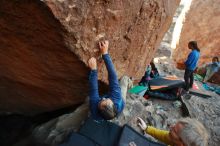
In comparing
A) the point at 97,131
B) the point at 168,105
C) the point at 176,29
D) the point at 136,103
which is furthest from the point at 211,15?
the point at 97,131

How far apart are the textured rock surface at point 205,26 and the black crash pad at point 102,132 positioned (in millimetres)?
13131

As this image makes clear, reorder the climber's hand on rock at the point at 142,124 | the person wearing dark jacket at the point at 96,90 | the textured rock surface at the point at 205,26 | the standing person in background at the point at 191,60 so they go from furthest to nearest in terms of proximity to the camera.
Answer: the textured rock surface at the point at 205,26
the standing person in background at the point at 191,60
the climber's hand on rock at the point at 142,124
the person wearing dark jacket at the point at 96,90

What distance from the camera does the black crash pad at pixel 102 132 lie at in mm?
3351

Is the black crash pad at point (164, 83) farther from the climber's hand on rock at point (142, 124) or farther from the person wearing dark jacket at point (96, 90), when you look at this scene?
the person wearing dark jacket at point (96, 90)

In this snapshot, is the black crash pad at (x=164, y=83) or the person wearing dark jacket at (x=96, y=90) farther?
the black crash pad at (x=164, y=83)

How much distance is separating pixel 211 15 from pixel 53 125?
541 inches

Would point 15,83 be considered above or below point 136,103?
above

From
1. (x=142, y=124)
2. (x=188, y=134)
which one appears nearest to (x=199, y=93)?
(x=142, y=124)

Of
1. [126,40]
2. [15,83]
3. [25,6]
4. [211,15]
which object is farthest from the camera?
[211,15]

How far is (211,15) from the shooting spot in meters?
16.3

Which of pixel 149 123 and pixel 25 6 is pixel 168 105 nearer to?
pixel 149 123

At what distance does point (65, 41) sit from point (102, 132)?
1031 millimetres

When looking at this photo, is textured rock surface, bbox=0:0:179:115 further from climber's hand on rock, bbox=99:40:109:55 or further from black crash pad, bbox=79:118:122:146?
black crash pad, bbox=79:118:122:146

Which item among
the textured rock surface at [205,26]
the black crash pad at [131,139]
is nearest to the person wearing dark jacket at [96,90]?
the black crash pad at [131,139]
